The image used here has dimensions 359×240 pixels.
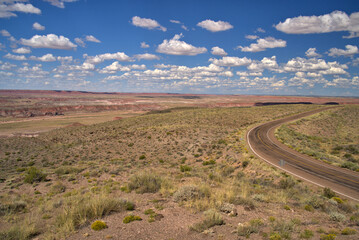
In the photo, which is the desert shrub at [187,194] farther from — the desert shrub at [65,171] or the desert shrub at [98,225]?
the desert shrub at [65,171]

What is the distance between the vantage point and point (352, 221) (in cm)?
863

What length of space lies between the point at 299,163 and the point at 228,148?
898 centimetres

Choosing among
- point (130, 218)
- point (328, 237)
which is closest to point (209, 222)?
point (130, 218)

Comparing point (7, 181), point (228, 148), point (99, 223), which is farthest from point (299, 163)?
point (7, 181)

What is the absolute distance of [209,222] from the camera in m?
7.63

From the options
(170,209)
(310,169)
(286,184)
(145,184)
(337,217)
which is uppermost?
(337,217)

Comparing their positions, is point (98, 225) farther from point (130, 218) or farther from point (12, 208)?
point (12, 208)

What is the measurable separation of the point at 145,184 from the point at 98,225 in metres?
5.43

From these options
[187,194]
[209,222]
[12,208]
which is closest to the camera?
[209,222]

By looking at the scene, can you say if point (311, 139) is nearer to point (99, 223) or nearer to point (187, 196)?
point (187, 196)

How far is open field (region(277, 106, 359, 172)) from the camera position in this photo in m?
24.0

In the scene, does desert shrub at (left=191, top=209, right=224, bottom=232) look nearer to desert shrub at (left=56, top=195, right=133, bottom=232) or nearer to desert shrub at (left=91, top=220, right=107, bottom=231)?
desert shrub at (left=91, top=220, right=107, bottom=231)

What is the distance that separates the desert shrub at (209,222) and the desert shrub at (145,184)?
4884mm

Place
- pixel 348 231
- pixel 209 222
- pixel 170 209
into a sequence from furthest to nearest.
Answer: pixel 170 209
pixel 209 222
pixel 348 231
